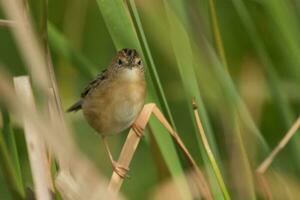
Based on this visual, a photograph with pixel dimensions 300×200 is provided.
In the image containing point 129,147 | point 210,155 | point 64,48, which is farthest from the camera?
point 64,48

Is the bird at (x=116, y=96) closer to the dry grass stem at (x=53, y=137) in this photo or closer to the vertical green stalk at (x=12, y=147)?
the vertical green stalk at (x=12, y=147)

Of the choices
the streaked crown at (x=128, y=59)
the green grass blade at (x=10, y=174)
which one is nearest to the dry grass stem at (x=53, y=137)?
the green grass blade at (x=10, y=174)

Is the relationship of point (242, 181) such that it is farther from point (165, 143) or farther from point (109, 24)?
point (109, 24)

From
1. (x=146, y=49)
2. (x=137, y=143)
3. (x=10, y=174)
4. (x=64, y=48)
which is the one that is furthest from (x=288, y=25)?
(x=10, y=174)

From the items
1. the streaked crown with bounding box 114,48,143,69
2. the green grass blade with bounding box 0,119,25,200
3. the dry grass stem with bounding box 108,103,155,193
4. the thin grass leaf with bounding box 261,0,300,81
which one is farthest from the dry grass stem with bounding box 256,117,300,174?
the green grass blade with bounding box 0,119,25,200

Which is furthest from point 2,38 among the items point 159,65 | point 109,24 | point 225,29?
point 109,24

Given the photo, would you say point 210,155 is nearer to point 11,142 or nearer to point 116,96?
point 11,142
